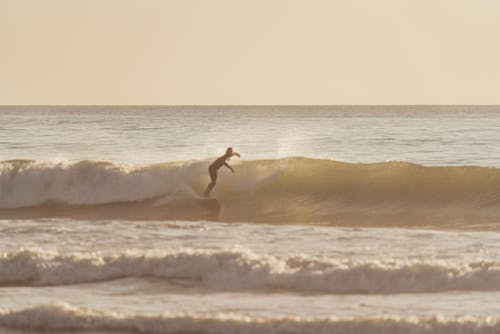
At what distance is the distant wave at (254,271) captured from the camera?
14.1 meters

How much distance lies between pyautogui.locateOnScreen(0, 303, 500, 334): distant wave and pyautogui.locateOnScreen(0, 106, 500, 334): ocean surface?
0.02 m

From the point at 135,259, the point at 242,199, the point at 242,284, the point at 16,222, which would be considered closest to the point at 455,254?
the point at 242,284

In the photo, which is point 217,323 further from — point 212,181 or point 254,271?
point 212,181

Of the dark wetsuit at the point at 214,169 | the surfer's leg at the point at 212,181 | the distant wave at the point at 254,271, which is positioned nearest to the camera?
the distant wave at the point at 254,271

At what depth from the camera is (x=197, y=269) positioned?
15.0 m

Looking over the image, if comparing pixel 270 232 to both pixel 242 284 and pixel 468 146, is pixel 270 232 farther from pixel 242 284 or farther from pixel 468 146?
pixel 468 146

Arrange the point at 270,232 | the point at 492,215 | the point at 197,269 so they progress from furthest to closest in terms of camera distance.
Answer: the point at 492,215 → the point at 270,232 → the point at 197,269

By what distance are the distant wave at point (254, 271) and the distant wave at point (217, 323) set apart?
6.66 feet

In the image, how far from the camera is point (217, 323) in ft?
39.9

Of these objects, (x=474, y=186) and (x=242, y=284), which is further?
(x=474, y=186)

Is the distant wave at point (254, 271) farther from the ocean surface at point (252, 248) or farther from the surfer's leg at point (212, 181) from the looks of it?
the surfer's leg at point (212, 181)

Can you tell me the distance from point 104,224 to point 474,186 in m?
9.85

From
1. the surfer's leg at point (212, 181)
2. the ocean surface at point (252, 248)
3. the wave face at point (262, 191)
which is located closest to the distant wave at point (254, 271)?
the ocean surface at point (252, 248)

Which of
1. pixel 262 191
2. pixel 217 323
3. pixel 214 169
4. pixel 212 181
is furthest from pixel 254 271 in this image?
pixel 262 191
